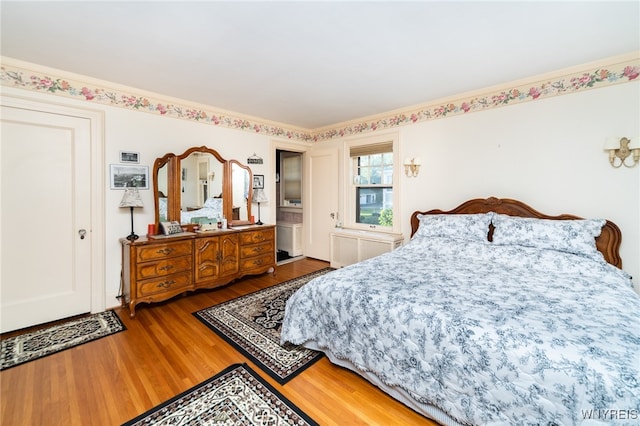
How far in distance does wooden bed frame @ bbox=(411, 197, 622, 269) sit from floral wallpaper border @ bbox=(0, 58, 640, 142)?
1.10 meters

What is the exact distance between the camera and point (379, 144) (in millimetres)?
4191

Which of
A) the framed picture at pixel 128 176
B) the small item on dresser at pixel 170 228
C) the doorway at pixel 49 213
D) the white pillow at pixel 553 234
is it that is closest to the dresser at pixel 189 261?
the small item on dresser at pixel 170 228

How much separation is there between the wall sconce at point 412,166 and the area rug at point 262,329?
2223mm

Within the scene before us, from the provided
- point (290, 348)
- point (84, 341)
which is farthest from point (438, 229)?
point (84, 341)

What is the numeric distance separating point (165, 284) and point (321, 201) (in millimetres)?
2810

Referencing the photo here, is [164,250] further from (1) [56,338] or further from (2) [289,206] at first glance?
(2) [289,206]

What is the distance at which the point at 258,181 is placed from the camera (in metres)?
4.34

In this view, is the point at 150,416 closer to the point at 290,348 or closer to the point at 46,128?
the point at 290,348

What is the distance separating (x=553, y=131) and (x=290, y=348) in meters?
3.29

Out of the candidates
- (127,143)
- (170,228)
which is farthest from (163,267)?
(127,143)

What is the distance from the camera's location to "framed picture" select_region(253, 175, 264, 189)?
4.29m

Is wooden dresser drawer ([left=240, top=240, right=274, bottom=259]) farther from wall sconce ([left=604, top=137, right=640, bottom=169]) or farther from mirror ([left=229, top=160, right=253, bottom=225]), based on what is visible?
wall sconce ([left=604, top=137, right=640, bottom=169])

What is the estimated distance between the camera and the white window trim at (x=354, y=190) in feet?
12.9

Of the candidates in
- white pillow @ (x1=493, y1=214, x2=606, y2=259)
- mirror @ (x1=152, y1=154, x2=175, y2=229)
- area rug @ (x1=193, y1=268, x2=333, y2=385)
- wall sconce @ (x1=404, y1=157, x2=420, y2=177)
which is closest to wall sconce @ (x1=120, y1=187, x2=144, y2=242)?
mirror @ (x1=152, y1=154, x2=175, y2=229)
